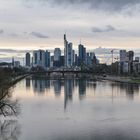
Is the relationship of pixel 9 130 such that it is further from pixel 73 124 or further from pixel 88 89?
pixel 88 89

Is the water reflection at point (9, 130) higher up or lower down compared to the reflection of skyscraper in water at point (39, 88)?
higher up

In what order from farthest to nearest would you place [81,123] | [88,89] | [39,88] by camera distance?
[39,88]
[88,89]
[81,123]

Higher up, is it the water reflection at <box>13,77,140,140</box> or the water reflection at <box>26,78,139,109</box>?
the water reflection at <box>13,77,140,140</box>

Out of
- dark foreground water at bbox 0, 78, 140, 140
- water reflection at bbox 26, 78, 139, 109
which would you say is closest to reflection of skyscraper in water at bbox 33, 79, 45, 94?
water reflection at bbox 26, 78, 139, 109

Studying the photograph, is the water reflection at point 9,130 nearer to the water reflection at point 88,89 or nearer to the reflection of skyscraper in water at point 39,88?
the water reflection at point 88,89

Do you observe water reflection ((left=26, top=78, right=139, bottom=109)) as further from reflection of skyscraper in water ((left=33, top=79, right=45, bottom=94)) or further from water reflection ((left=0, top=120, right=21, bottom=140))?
water reflection ((left=0, top=120, right=21, bottom=140))

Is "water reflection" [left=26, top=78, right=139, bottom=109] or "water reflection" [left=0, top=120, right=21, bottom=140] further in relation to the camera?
"water reflection" [left=26, top=78, right=139, bottom=109]

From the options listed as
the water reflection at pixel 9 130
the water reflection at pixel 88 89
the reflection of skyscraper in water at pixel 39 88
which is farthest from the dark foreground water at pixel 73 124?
the reflection of skyscraper in water at pixel 39 88

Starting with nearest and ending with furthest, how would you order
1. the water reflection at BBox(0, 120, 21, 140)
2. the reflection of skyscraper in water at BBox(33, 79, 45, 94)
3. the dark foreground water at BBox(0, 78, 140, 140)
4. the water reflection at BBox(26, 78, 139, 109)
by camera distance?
the water reflection at BBox(0, 120, 21, 140) → the dark foreground water at BBox(0, 78, 140, 140) → the water reflection at BBox(26, 78, 139, 109) → the reflection of skyscraper in water at BBox(33, 79, 45, 94)

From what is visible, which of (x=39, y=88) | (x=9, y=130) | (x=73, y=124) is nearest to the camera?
(x=9, y=130)

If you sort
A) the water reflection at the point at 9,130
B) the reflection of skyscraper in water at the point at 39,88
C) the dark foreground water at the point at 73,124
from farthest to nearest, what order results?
the reflection of skyscraper in water at the point at 39,88, the dark foreground water at the point at 73,124, the water reflection at the point at 9,130

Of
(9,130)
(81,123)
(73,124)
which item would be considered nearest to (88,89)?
(81,123)

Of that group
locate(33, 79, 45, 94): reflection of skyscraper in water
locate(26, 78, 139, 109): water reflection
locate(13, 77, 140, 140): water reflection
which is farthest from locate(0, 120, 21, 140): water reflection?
locate(33, 79, 45, 94): reflection of skyscraper in water

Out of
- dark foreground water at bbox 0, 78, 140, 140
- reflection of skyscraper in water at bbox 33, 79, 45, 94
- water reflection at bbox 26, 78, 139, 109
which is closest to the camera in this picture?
dark foreground water at bbox 0, 78, 140, 140
